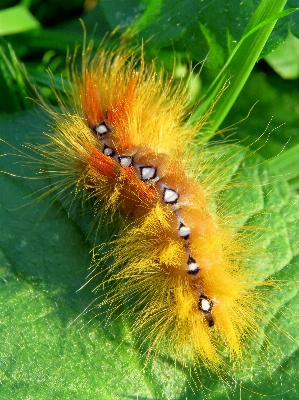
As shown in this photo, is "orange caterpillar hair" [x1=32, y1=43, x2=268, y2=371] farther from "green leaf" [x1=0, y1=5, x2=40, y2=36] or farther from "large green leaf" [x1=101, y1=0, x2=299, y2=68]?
"green leaf" [x1=0, y1=5, x2=40, y2=36]

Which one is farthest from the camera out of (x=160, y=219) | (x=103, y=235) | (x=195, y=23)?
(x=195, y=23)

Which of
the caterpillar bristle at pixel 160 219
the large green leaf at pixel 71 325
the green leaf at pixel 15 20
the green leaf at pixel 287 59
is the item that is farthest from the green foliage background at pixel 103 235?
the green leaf at pixel 287 59

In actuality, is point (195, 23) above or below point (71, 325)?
above

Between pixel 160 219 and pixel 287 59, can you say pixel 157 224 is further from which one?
pixel 287 59

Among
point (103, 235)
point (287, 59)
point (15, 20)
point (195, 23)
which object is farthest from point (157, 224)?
point (15, 20)

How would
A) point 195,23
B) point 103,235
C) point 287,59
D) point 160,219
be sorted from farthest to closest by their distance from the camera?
point 287,59 → point 195,23 → point 103,235 → point 160,219

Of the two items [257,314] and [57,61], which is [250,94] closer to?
[57,61]

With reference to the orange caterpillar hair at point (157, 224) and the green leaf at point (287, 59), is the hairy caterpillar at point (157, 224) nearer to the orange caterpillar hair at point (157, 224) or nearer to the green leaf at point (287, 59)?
the orange caterpillar hair at point (157, 224)

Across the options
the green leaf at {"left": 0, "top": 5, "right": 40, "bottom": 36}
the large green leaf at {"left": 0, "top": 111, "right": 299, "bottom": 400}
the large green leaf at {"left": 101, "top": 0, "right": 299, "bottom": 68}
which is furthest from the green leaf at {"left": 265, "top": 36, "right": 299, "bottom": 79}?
the green leaf at {"left": 0, "top": 5, "right": 40, "bottom": 36}

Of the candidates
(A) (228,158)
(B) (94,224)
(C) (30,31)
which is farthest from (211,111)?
(C) (30,31)
